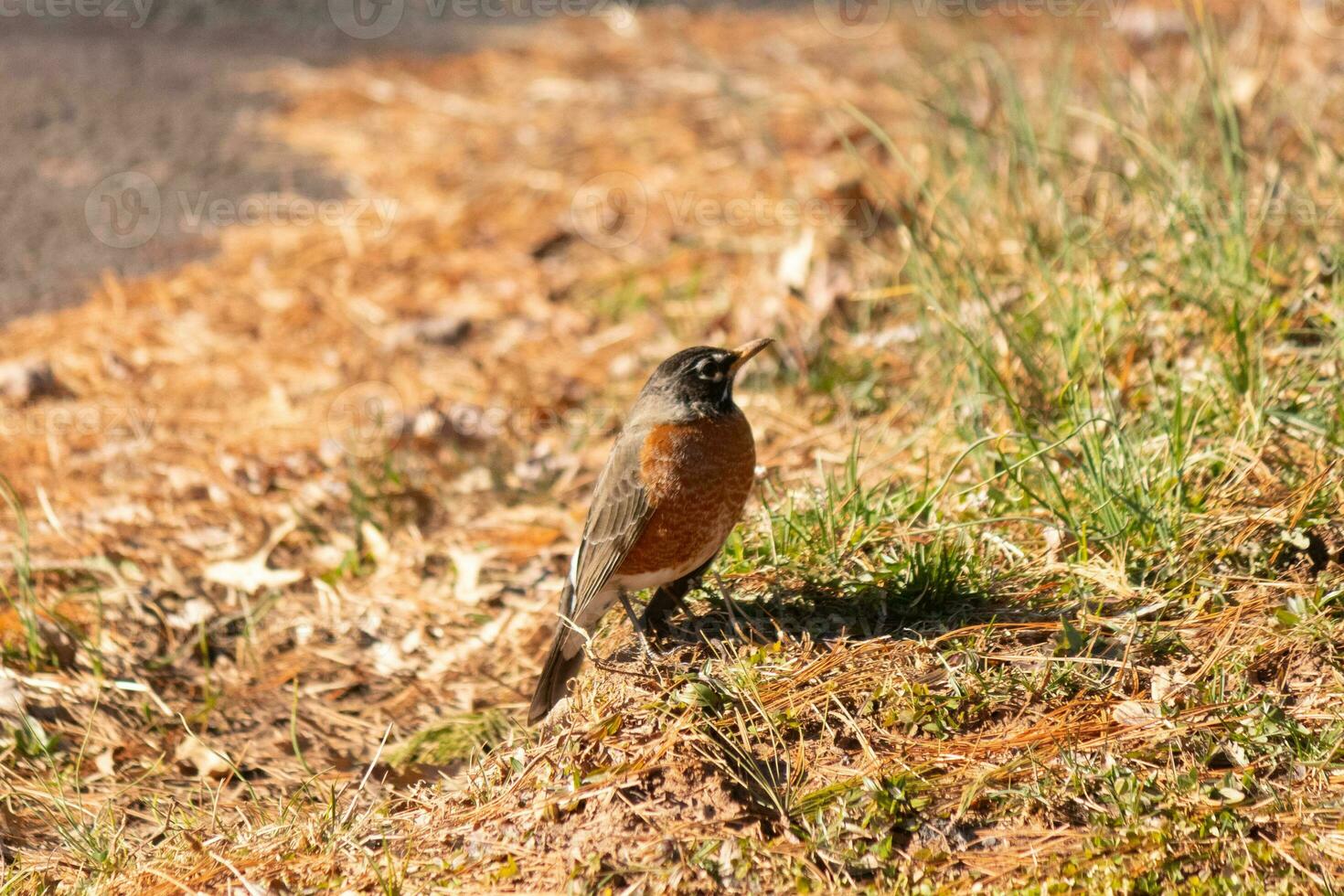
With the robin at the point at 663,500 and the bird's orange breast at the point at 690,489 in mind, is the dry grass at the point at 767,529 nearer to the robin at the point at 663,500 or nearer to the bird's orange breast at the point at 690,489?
the robin at the point at 663,500

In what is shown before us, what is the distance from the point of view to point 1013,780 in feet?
10.00

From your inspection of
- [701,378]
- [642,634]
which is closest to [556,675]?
[642,634]

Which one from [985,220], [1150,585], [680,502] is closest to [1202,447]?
[1150,585]

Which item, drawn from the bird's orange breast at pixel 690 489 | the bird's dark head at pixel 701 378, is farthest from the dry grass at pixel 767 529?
the bird's dark head at pixel 701 378

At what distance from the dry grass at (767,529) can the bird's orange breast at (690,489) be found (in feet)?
0.96

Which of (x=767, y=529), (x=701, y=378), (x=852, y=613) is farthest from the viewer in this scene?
(x=767, y=529)

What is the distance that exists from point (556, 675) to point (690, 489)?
0.73 m

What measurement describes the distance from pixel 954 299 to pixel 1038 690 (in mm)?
1831

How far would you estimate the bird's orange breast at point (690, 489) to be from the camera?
354 cm

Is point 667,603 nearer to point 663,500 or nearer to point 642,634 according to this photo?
point 642,634

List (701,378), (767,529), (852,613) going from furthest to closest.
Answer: (767,529), (701,378), (852,613)

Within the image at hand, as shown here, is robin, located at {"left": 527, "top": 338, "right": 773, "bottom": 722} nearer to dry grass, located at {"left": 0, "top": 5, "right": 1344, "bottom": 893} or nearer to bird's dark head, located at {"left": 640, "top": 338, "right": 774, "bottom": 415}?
bird's dark head, located at {"left": 640, "top": 338, "right": 774, "bottom": 415}

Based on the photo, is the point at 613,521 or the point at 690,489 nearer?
the point at 690,489

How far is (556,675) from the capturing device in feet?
12.3
